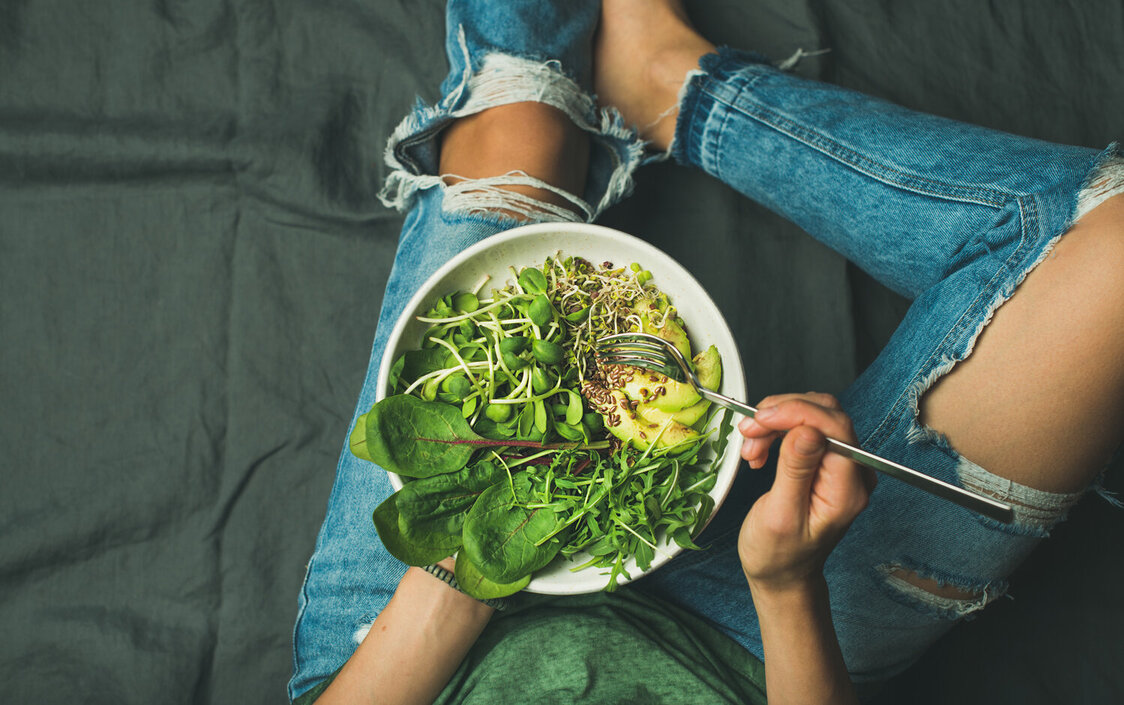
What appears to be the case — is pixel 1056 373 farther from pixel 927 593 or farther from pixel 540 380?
pixel 540 380

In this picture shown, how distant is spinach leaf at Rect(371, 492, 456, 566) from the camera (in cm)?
60

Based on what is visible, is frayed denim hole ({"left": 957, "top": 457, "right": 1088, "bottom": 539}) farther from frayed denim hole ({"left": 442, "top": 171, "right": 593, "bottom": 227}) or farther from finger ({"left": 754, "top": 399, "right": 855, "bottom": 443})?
frayed denim hole ({"left": 442, "top": 171, "right": 593, "bottom": 227})

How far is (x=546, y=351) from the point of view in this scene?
617 millimetres

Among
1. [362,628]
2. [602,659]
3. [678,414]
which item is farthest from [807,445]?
[362,628]

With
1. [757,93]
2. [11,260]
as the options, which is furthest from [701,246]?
[11,260]

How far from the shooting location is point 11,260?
1050mm

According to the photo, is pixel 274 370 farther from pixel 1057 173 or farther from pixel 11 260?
pixel 1057 173

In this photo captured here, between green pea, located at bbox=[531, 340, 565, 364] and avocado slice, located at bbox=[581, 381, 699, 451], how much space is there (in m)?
0.06

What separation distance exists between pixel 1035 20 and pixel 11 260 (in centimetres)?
164

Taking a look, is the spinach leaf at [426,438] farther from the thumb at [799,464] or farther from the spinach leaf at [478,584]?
the thumb at [799,464]

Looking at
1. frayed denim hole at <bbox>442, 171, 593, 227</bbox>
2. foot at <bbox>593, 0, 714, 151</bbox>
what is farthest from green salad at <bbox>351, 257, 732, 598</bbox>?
foot at <bbox>593, 0, 714, 151</bbox>

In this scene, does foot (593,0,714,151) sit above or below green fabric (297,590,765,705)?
above

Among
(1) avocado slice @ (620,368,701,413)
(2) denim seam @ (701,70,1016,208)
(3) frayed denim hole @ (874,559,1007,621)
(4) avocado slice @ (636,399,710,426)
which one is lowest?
(3) frayed denim hole @ (874,559,1007,621)

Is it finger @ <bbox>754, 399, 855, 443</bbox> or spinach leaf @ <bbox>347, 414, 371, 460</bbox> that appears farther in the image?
spinach leaf @ <bbox>347, 414, 371, 460</bbox>
